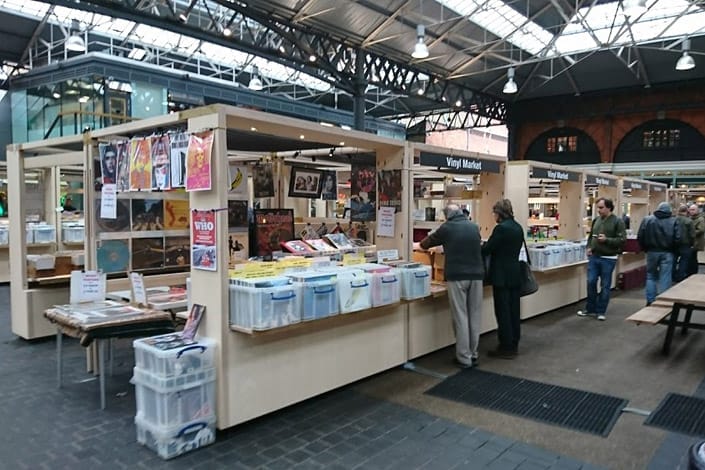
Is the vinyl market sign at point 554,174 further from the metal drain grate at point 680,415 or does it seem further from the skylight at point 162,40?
the skylight at point 162,40

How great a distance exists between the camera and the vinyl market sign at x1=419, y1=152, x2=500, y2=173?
509 cm

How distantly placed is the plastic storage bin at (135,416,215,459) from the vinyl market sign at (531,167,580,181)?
5051 mm

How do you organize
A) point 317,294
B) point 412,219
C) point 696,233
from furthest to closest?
point 696,233 < point 412,219 < point 317,294

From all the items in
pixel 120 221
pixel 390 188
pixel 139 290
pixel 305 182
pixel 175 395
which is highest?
pixel 305 182

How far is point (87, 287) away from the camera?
176 inches

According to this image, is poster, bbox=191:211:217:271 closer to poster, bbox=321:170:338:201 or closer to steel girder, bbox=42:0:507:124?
poster, bbox=321:170:338:201

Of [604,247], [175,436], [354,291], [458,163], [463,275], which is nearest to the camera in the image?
[175,436]

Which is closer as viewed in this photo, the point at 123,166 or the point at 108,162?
the point at 123,166

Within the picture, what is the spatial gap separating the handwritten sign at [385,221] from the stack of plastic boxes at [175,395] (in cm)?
218

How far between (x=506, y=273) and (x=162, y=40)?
1398 cm

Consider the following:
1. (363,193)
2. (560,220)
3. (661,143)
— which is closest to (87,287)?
(363,193)

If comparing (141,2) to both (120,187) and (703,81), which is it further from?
(703,81)

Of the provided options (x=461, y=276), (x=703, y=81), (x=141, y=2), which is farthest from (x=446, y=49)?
(x=461, y=276)

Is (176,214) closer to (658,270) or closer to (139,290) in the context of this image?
(139,290)
